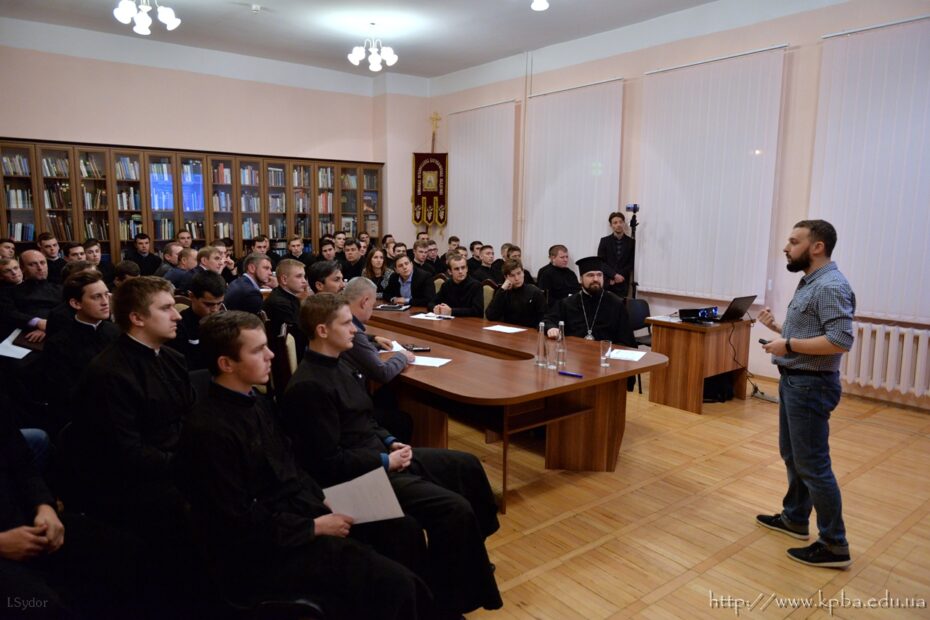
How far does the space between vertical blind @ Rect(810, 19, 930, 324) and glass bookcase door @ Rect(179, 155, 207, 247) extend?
306 inches

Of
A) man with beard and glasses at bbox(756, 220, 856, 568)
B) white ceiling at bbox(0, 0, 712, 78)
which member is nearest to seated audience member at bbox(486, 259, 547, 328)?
man with beard and glasses at bbox(756, 220, 856, 568)

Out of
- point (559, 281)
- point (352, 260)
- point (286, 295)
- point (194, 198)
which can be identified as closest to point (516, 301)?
point (559, 281)

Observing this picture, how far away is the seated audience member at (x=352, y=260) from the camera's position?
8383 millimetres

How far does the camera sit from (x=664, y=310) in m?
7.38

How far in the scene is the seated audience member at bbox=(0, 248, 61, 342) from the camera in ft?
16.3

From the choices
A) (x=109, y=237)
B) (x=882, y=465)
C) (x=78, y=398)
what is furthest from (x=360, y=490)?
(x=109, y=237)

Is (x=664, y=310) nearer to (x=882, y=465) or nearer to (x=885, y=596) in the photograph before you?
(x=882, y=465)

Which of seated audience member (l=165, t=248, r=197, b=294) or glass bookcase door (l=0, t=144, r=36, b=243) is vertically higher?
glass bookcase door (l=0, t=144, r=36, b=243)

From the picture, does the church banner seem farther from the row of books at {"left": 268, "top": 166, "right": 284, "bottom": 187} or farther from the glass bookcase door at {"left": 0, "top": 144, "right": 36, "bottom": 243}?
the glass bookcase door at {"left": 0, "top": 144, "right": 36, "bottom": 243}

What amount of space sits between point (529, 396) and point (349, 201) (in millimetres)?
7872

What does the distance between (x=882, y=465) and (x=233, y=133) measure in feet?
28.9

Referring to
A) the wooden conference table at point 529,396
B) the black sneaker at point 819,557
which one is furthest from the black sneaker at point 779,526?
the wooden conference table at point 529,396

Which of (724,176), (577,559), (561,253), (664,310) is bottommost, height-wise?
(577,559)

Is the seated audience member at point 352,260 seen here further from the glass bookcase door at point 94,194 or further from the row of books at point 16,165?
the row of books at point 16,165
